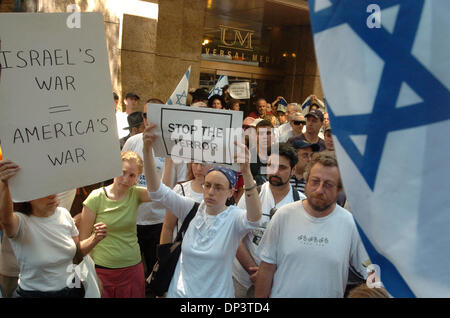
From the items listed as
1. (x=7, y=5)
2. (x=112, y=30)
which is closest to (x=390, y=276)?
(x=112, y=30)

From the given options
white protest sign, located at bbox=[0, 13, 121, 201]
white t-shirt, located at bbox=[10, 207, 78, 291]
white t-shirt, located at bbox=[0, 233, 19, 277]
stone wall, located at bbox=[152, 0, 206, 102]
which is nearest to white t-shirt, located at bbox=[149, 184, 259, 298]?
white protest sign, located at bbox=[0, 13, 121, 201]

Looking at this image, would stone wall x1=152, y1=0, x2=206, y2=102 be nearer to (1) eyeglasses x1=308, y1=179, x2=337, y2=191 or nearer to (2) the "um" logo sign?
→ (2) the "um" logo sign

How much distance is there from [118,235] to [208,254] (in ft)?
3.52

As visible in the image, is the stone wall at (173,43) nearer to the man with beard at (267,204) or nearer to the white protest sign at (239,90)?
the white protest sign at (239,90)

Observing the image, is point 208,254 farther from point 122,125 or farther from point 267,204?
point 122,125

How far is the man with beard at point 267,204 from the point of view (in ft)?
10.8

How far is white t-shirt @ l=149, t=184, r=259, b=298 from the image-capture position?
2859 mm

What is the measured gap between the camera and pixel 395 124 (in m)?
1.58

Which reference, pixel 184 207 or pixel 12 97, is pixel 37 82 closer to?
pixel 12 97

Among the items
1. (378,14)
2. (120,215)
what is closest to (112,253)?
(120,215)

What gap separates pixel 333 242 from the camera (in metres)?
2.66

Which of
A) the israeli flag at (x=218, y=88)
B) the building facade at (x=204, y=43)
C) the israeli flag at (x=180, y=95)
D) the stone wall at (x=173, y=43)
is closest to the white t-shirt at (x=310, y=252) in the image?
the israeli flag at (x=180, y=95)

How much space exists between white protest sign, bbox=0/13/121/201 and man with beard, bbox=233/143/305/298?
1090 mm

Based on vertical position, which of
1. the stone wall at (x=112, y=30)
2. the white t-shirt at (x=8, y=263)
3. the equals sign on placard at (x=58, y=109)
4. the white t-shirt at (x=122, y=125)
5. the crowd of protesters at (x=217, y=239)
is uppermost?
the stone wall at (x=112, y=30)
